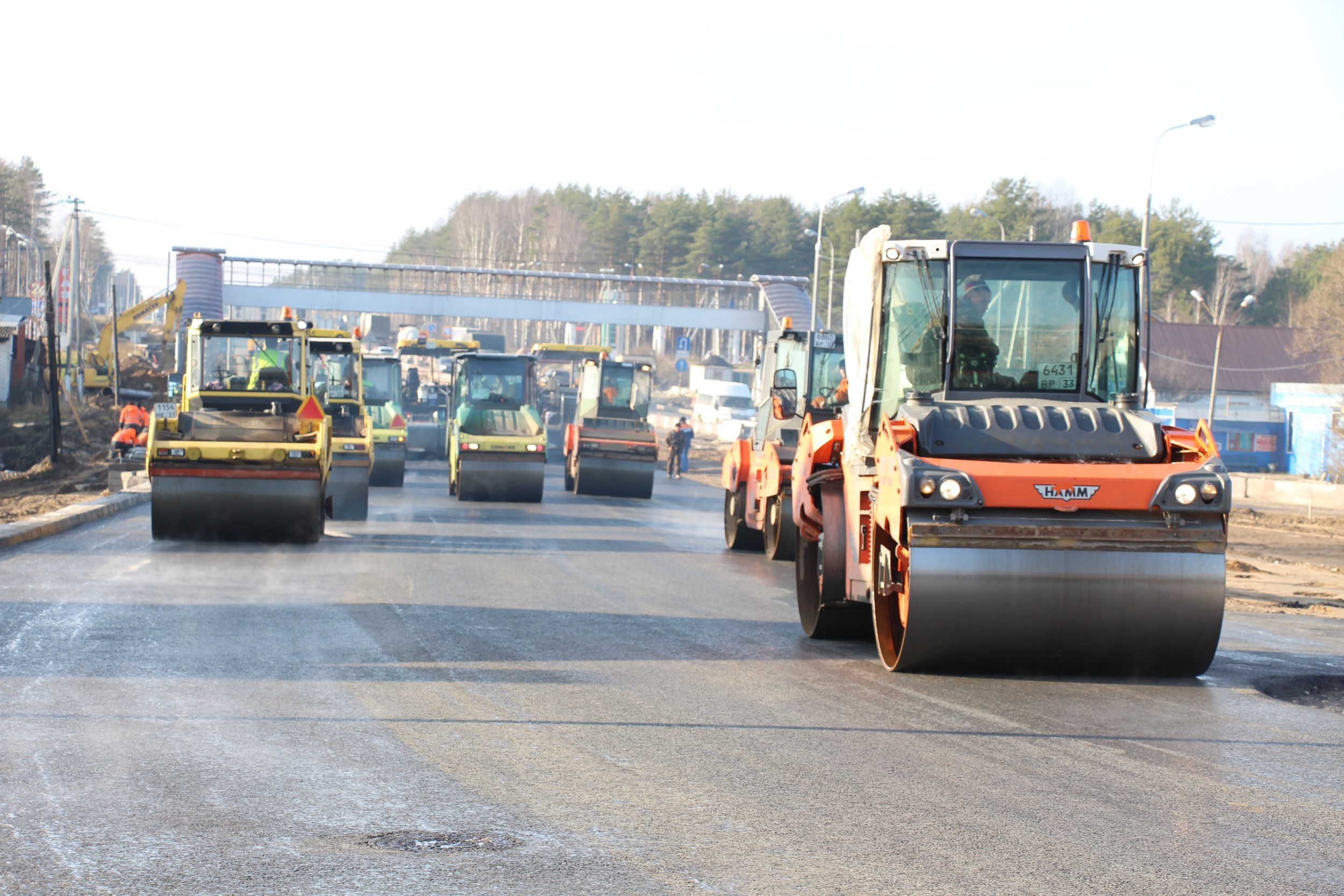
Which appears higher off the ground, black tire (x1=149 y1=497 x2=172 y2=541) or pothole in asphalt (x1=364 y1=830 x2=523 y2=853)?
pothole in asphalt (x1=364 y1=830 x2=523 y2=853)

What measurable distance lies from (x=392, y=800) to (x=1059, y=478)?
418 cm

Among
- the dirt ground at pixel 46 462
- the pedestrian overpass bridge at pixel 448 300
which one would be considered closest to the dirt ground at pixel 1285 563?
the dirt ground at pixel 46 462

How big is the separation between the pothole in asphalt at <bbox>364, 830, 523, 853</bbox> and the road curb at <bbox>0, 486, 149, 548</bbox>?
38.5ft

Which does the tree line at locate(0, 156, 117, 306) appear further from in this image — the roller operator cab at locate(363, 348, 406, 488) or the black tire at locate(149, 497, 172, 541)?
the black tire at locate(149, 497, 172, 541)

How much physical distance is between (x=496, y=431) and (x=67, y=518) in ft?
29.6

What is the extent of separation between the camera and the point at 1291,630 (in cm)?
1195

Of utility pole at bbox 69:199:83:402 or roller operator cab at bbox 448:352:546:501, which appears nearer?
roller operator cab at bbox 448:352:546:501

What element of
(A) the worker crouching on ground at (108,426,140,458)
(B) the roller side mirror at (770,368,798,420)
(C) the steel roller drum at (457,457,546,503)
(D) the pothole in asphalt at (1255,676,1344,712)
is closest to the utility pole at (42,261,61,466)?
(A) the worker crouching on ground at (108,426,140,458)

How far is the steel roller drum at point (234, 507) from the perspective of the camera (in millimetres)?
15148

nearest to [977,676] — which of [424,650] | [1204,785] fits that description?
[1204,785]

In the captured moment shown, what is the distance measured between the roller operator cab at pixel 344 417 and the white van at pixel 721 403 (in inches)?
1348

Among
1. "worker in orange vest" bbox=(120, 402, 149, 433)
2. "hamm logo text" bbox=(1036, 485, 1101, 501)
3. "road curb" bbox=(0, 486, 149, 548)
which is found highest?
"hamm logo text" bbox=(1036, 485, 1101, 501)

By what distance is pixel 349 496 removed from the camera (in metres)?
19.7

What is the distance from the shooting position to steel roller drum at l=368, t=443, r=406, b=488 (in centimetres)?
2759
